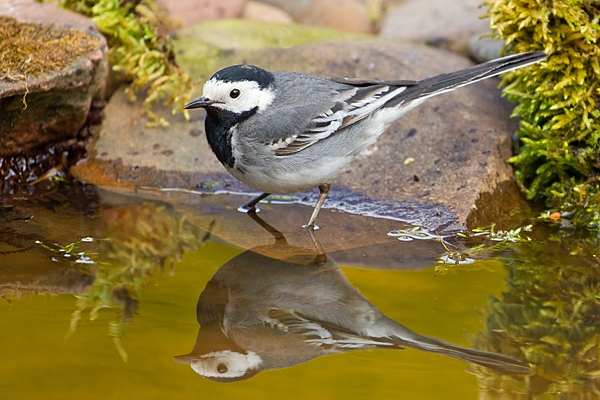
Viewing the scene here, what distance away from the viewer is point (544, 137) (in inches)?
223

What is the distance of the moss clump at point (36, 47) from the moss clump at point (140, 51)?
698mm

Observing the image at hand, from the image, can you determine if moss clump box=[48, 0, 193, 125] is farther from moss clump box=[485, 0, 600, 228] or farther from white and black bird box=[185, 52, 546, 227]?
moss clump box=[485, 0, 600, 228]

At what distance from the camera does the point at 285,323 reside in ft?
12.4

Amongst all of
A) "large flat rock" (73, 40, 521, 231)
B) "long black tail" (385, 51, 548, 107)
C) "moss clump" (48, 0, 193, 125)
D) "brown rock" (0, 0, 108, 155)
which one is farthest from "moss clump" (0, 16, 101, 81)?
"long black tail" (385, 51, 548, 107)

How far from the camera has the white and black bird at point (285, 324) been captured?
3.36 metres

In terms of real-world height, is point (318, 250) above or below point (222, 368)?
below

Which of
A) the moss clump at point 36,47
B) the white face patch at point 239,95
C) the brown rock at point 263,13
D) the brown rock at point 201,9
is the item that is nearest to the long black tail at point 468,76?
the white face patch at point 239,95

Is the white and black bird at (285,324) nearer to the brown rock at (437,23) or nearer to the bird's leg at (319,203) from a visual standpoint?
the bird's leg at (319,203)

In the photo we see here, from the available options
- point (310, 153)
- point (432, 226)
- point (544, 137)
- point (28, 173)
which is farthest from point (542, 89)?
point (28, 173)

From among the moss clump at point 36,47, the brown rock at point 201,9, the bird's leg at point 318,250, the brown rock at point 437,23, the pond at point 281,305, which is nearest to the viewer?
the pond at point 281,305

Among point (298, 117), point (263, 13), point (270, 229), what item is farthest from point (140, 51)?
point (263, 13)

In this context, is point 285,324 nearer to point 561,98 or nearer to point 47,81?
point 47,81

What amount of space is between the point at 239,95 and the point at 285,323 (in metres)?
1.96

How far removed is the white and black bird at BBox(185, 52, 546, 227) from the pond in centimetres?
51
